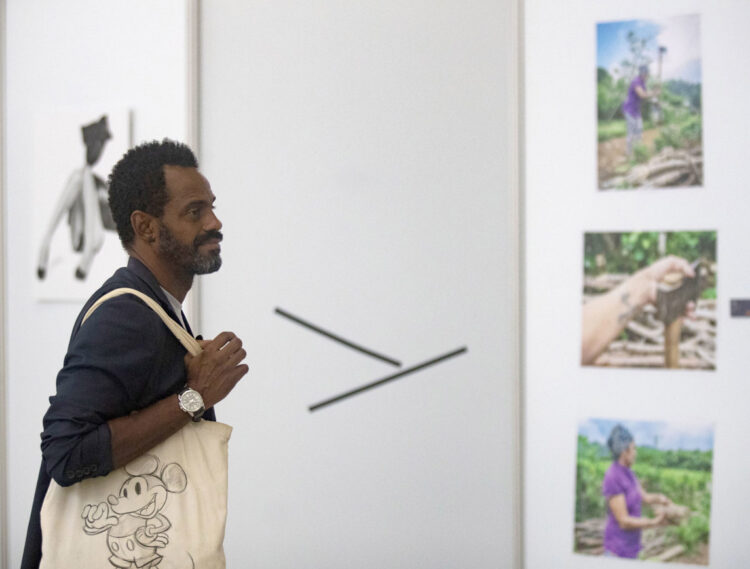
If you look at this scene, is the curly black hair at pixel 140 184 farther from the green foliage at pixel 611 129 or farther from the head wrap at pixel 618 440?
the head wrap at pixel 618 440

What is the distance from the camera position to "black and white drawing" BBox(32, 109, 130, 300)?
9.23ft

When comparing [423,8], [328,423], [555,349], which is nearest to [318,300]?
[328,423]

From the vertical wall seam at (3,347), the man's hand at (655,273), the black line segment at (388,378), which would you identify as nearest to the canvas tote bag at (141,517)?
the black line segment at (388,378)

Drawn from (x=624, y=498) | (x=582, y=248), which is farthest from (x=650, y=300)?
(x=624, y=498)

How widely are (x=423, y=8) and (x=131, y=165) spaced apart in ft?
4.54

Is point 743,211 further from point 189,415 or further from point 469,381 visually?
point 189,415

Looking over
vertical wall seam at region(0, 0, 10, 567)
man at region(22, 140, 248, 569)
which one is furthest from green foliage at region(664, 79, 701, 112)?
vertical wall seam at region(0, 0, 10, 567)

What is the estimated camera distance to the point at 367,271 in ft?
8.42

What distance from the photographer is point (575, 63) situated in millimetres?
2357

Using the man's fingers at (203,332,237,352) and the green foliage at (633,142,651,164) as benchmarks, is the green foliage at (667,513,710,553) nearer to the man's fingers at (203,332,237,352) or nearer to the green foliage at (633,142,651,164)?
the green foliage at (633,142,651,164)

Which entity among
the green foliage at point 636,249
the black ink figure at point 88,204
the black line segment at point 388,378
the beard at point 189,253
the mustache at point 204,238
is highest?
the black ink figure at point 88,204

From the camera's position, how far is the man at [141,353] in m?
1.23

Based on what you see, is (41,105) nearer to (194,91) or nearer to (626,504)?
(194,91)

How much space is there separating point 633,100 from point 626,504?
1179 millimetres
